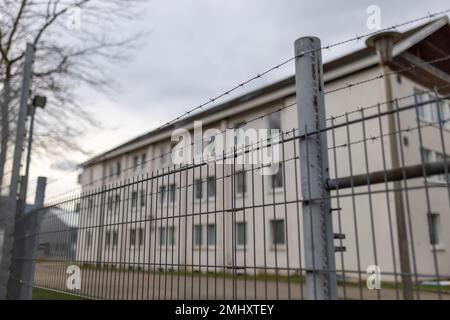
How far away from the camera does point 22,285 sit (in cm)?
575

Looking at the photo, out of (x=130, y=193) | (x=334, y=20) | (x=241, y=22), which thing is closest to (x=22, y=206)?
(x=130, y=193)

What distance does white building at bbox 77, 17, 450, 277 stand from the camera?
2.74m

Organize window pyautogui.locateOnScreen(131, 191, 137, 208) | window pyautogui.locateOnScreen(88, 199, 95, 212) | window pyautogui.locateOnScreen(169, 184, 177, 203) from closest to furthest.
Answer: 1. window pyautogui.locateOnScreen(169, 184, 177, 203)
2. window pyautogui.locateOnScreen(131, 191, 137, 208)
3. window pyautogui.locateOnScreen(88, 199, 95, 212)

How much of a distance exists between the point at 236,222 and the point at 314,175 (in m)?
1.05

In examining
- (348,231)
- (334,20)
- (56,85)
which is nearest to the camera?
(334,20)

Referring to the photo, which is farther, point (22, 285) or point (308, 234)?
point (22, 285)

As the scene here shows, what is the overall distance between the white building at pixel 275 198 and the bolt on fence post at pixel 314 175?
9 centimetres

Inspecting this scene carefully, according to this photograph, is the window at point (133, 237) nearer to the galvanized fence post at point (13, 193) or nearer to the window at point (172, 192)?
the window at point (172, 192)

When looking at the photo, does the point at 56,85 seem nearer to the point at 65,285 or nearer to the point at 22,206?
the point at 22,206

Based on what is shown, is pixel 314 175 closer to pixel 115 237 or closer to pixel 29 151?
pixel 115 237

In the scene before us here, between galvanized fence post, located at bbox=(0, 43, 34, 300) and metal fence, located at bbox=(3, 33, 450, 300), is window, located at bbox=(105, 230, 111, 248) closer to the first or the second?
metal fence, located at bbox=(3, 33, 450, 300)

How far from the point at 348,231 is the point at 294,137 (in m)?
12.2

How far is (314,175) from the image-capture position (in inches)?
87.4

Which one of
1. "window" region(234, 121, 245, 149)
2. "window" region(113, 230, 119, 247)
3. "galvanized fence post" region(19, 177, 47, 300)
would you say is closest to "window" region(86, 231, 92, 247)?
"window" region(113, 230, 119, 247)
